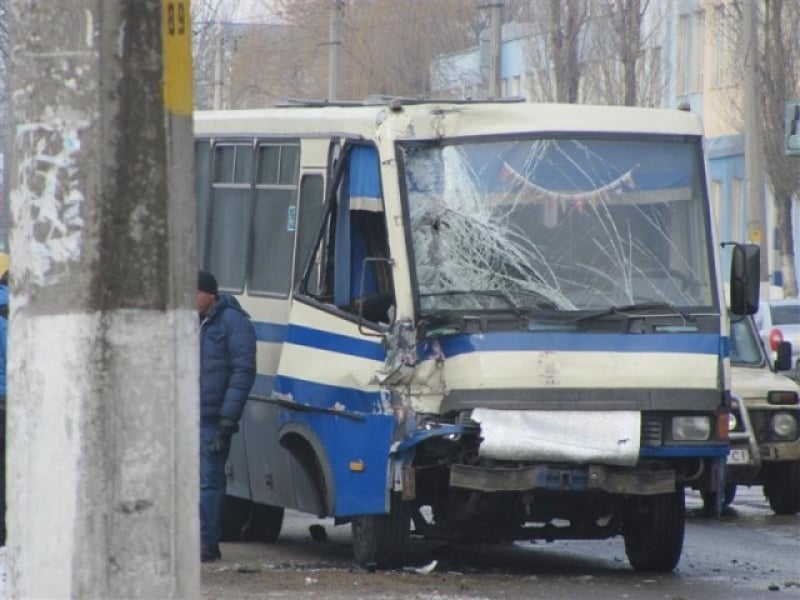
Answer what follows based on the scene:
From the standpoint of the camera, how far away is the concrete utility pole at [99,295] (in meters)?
4.09

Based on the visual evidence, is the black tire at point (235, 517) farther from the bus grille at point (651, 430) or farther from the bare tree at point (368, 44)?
the bare tree at point (368, 44)

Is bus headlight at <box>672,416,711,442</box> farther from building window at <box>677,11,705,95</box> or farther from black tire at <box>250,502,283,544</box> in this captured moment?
building window at <box>677,11,705,95</box>

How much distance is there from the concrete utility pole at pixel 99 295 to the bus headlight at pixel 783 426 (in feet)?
38.3

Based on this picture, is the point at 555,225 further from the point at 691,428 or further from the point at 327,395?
the point at 327,395

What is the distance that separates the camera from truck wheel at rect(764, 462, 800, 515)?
15.9 metres

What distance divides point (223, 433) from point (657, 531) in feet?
8.11

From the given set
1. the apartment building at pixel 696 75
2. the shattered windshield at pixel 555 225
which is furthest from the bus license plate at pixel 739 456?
the apartment building at pixel 696 75

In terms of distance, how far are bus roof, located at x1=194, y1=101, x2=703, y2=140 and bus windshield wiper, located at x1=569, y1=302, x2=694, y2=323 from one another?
1.02 m

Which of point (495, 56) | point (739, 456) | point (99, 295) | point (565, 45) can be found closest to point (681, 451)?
point (739, 456)

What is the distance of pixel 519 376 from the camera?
1052 cm

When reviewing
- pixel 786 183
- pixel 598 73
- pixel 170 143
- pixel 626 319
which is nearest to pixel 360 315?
pixel 626 319

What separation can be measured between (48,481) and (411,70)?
61.0m

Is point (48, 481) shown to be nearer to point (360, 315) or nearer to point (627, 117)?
point (360, 315)

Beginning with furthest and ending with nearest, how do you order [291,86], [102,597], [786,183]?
Answer: [291,86]
[786,183]
[102,597]
